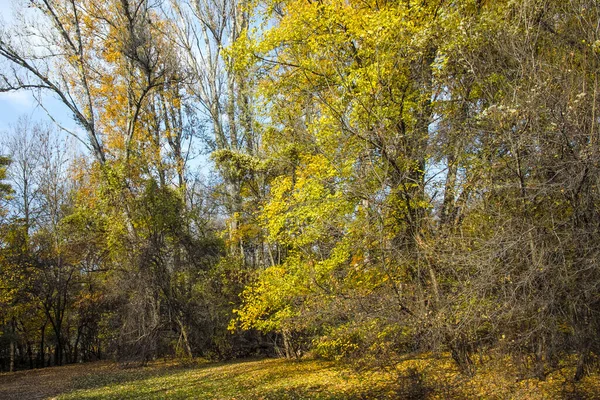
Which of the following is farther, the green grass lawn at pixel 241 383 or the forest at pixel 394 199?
the green grass lawn at pixel 241 383

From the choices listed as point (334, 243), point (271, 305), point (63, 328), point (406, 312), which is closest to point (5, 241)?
point (63, 328)

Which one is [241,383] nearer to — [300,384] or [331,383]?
[300,384]

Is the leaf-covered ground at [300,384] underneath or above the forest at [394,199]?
underneath

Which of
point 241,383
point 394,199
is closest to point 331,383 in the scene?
point 241,383

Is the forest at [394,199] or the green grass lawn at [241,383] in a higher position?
the forest at [394,199]

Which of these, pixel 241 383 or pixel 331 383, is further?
pixel 241 383

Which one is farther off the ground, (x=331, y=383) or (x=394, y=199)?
(x=394, y=199)

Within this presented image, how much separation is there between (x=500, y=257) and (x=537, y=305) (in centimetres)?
89

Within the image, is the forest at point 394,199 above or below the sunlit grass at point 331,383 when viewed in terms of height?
above

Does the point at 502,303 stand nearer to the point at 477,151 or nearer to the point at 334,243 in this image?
the point at 477,151

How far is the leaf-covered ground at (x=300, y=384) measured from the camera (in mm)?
→ 7070

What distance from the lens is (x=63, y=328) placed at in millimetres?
22953

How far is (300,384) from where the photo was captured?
9.68 metres

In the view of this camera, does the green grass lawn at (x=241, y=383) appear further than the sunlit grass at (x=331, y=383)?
Yes
